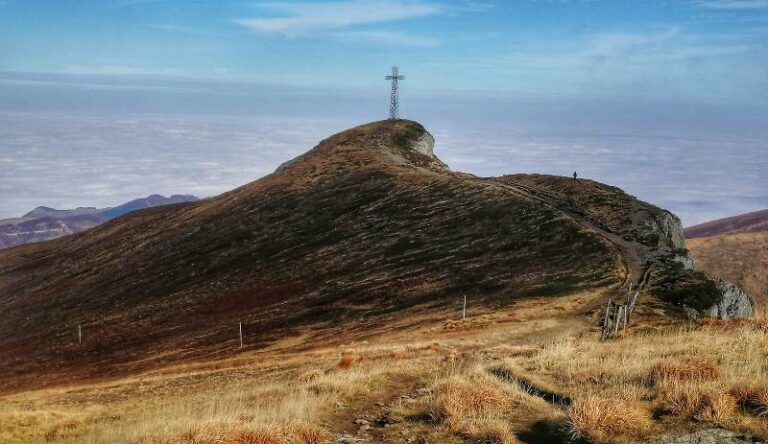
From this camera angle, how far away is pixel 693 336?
18.8 meters

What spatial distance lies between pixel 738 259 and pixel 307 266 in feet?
290

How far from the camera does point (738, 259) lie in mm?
108312

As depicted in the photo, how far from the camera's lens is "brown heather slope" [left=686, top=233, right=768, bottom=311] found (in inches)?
3807

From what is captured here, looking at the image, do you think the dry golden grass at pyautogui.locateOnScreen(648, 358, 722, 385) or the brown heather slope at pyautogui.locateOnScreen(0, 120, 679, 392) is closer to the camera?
the dry golden grass at pyautogui.locateOnScreen(648, 358, 722, 385)

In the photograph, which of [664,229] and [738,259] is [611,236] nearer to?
[664,229]

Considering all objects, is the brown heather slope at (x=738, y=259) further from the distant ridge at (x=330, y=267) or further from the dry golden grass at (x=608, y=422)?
Result: the dry golden grass at (x=608, y=422)

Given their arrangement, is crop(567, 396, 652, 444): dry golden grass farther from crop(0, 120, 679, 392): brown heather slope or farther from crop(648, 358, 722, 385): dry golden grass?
crop(0, 120, 679, 392): brown heather slope

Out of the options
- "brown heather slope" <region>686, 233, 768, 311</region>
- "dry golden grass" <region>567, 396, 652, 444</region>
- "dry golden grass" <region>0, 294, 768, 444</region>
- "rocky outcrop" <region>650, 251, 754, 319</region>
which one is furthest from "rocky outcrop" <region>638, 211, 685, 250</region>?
"brown heather slope" <region>686, 233, 768, 311</region>

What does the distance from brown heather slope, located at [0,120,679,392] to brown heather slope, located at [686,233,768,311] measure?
162ft

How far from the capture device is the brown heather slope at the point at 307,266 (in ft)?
137

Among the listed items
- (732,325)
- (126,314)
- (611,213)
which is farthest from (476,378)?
(126,314)

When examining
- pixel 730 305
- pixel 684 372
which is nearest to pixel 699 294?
pixel 730 305

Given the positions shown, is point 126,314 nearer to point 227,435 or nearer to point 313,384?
point 313,384

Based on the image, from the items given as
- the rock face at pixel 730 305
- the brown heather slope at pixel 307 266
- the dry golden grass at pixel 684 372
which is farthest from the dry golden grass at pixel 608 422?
the brown heather slope at pixel 307 266
